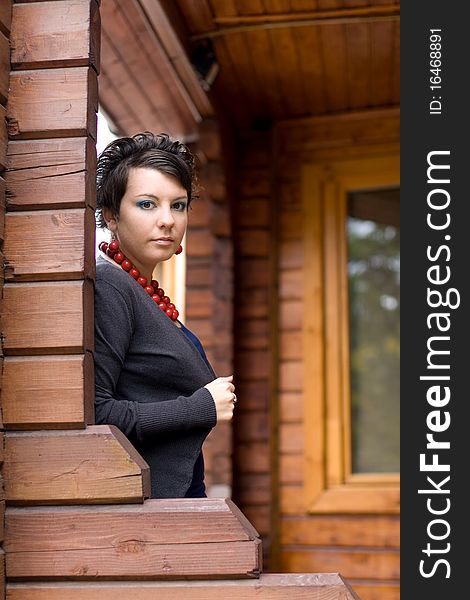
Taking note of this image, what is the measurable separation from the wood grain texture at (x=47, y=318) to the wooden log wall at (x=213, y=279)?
2.46 meters

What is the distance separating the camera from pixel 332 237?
473 cm

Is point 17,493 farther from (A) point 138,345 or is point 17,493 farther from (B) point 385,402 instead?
(B) point 385,402

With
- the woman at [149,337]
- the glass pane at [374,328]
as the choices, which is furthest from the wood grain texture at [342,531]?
the woman at [149,337]

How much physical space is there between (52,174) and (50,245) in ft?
0.52

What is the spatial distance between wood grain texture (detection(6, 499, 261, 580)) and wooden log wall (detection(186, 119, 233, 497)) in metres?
2.51

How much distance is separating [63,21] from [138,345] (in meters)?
0.75

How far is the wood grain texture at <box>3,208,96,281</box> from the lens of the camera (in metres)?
1.91

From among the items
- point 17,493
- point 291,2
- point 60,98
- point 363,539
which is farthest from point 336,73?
point 17,493

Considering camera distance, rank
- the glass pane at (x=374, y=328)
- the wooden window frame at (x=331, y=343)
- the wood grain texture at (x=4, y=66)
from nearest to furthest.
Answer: the wood grain texture at (x=4, y=66) < the wooden window frame at (x=331, y=343) < the glass pane at (x=374, y=328)

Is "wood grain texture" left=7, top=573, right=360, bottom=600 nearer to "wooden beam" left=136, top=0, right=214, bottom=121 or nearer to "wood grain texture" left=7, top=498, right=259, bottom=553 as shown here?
"wood grain texture" left=7, top=498, right=259, bottom=553

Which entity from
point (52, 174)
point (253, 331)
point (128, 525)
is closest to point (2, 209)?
point (52, 174)

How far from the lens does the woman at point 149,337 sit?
1888 mm

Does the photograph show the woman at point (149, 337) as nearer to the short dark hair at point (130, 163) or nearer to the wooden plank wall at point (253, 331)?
the short dark hair at point (130, 163)

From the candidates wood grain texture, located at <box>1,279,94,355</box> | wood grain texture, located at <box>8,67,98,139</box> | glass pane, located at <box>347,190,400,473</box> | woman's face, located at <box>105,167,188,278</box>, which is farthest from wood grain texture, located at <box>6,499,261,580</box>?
glass pane, located at <box>347,190,400,473</box>
